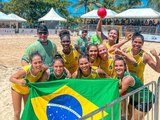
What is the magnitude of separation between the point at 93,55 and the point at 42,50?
991 mm

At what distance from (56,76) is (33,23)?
5922 centimetres

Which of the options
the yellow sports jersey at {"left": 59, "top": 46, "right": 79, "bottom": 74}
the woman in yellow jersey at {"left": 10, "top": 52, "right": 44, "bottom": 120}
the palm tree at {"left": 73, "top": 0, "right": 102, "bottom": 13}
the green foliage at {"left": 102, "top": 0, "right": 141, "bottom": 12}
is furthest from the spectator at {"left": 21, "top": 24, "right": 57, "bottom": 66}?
the palm tree at {"left": 73, "top": 0, "right": 102, "bottom": 13}

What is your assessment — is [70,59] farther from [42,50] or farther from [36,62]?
[36,62]

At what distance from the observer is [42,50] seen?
5.94 metres

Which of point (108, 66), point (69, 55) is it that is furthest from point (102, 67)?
point (69, 55)

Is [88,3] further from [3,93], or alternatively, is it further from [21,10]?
[3,93]

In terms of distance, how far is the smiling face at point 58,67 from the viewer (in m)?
5.09

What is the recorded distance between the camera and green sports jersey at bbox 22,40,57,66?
586 centimetres

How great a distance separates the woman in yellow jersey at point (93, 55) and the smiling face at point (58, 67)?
2.20ft

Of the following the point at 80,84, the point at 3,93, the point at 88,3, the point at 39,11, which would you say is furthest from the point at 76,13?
the point at 80,84

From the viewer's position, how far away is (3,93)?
9.12 meters

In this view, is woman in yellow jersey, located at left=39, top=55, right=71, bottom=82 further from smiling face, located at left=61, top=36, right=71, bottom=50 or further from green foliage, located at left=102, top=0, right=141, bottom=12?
green foliage, located at left=102, top=0, right=141, bottom=12

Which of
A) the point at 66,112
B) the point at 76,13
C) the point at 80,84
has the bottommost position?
the point at 66,112

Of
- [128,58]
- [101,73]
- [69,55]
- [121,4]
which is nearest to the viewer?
[101,73]
